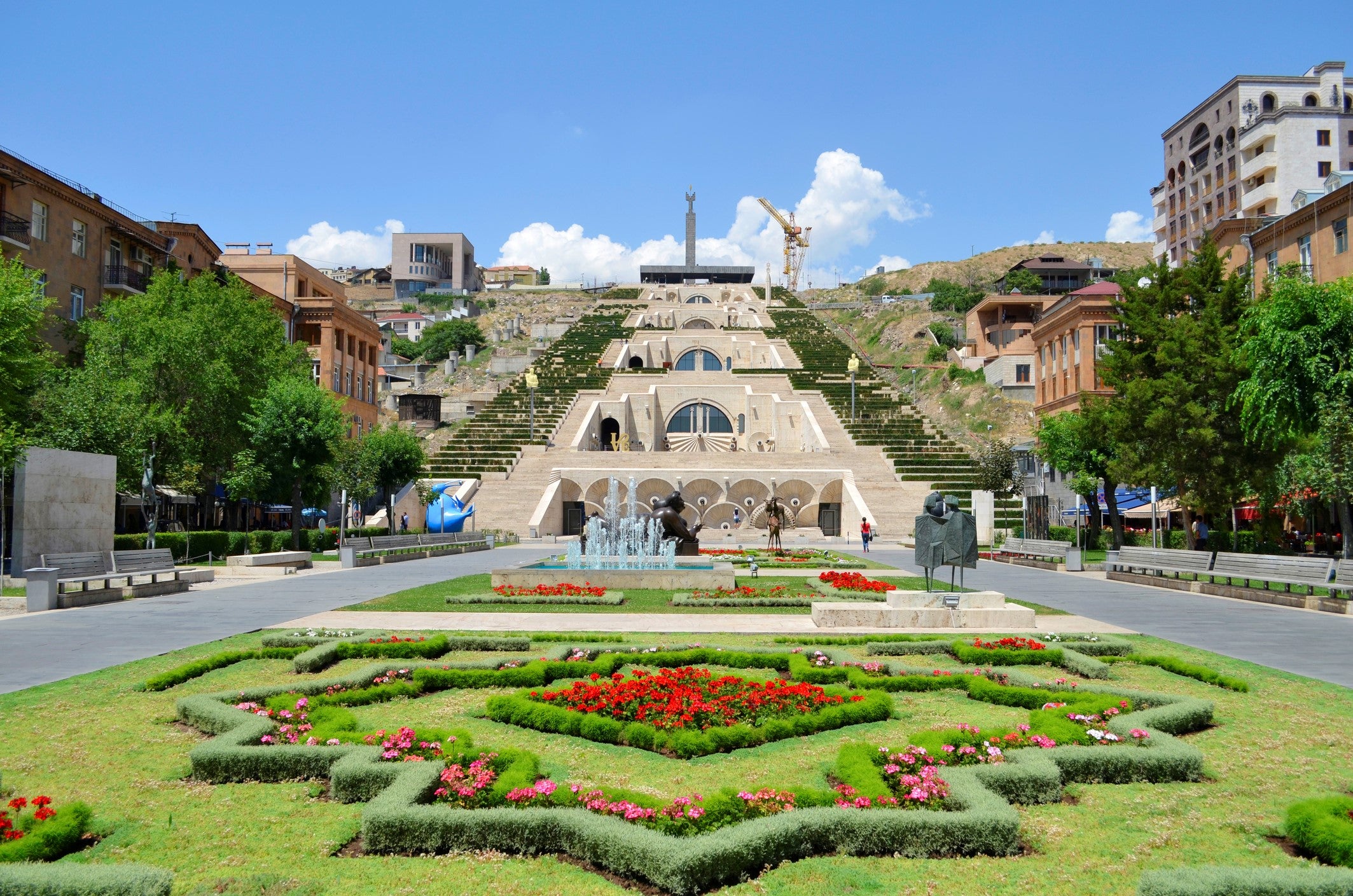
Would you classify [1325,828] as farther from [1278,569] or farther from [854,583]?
[1278,569]

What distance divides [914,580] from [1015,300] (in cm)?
5274

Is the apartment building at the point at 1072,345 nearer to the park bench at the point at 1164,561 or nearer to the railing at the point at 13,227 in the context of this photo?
the park bench at the point at 1164,561

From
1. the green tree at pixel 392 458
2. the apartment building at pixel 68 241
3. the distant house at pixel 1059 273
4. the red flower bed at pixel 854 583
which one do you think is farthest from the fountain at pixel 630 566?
the distant house at pixel 1059 273

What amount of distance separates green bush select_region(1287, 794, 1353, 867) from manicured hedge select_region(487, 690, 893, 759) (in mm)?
3032

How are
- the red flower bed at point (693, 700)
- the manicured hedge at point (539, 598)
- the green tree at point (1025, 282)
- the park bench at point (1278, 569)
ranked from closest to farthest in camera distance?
the red flower bed at point (693, 700), the manicured hedge at point (539, 598), the park bench at point (1278, 569), the green tree at point (1025, 282)

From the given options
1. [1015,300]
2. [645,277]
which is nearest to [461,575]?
[1015,300]

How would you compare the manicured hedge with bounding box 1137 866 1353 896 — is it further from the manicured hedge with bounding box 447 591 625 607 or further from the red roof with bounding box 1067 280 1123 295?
the red roof with bounding box 1067 280 1123 295

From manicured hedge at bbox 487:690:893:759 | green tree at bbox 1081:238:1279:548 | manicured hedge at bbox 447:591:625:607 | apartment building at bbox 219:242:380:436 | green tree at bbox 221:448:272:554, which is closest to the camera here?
manicured hedge at bbox 487:690:893:759

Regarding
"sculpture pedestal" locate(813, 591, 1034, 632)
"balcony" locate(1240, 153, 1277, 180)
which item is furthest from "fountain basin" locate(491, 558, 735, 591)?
"balcony" locate(1240, 153, 1277, 180)

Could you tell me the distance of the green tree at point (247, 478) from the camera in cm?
2923

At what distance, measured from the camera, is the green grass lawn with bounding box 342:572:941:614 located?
48.2ft

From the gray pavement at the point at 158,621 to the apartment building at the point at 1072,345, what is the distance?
3461 centimetres

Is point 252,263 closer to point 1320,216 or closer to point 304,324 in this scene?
point 304,324

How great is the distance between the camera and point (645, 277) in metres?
128
